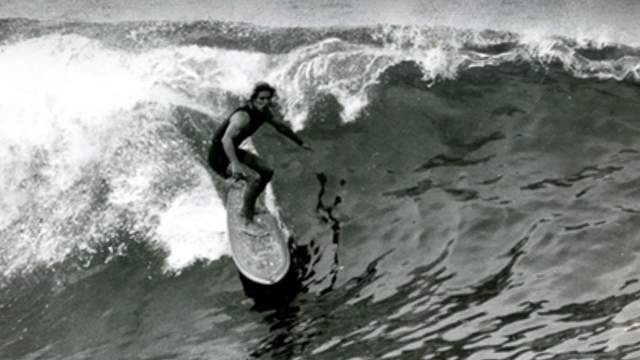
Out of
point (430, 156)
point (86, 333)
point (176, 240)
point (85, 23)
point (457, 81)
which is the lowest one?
point (86, 333)

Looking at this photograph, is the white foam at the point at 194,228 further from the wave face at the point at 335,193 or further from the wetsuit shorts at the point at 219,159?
the wetsuit shorts at the point at 219,159

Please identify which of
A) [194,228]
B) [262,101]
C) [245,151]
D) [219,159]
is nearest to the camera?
[262,101]

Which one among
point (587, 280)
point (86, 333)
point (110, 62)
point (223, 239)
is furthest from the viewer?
point (110, 62)

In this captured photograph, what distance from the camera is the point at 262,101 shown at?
30.5ft

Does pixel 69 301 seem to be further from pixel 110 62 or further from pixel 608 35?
pixel 608 35

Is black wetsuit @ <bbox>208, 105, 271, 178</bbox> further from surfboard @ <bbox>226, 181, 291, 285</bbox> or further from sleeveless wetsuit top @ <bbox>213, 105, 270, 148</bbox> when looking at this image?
surfboard @ <bbox>226, 181, 291, 285</bbox>

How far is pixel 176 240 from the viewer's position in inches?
400

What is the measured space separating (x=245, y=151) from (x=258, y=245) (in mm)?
958

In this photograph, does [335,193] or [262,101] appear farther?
[335,193]

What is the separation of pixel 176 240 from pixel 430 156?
3052 mm

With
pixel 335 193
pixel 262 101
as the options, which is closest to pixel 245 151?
pixel 262 101

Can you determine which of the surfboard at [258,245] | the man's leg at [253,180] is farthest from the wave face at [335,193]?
the man's leg at [253,180]

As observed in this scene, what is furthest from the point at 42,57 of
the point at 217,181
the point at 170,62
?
the point at 217,181

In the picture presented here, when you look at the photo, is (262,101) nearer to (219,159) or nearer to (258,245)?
(219,159)
